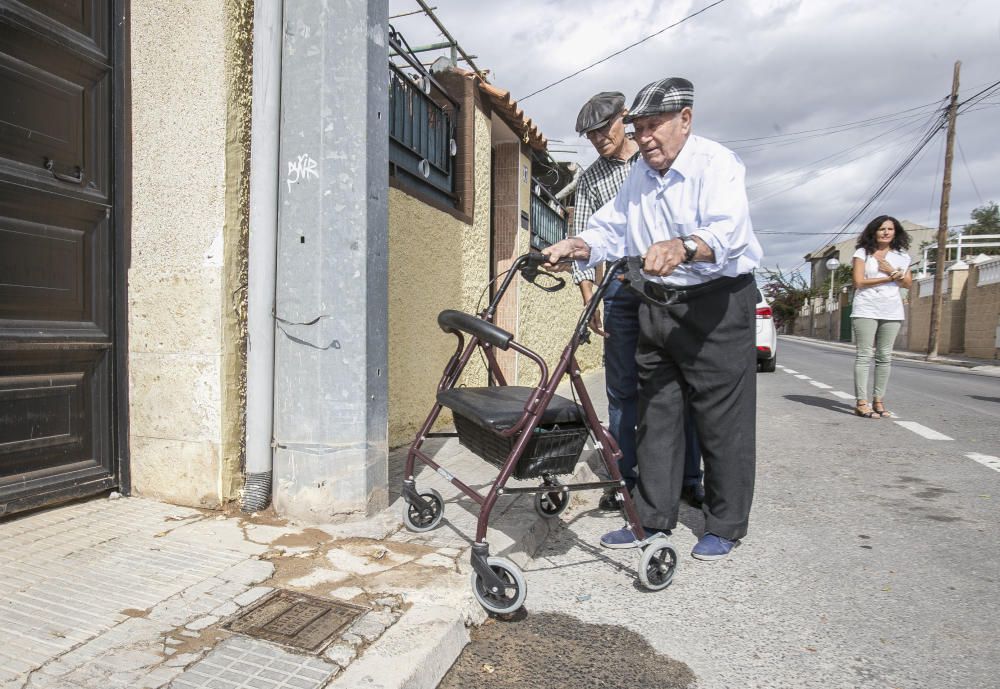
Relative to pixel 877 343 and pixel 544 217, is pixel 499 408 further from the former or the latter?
pixel 544 217

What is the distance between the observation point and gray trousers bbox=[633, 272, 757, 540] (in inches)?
104

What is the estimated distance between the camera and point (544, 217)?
32.0 ft

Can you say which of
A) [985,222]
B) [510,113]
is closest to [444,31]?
[510,113]

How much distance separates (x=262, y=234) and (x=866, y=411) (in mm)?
5959

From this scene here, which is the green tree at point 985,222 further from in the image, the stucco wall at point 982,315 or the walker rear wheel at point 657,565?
the walker rear wheel at point 657,565

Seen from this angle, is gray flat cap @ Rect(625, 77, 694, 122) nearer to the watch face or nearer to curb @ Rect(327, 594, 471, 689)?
the watch face

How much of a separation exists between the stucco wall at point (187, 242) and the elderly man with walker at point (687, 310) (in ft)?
4.82

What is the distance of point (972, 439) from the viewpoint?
17.6 ft

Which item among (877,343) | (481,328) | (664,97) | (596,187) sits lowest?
(877,343)

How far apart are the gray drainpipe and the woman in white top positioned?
17.8ft

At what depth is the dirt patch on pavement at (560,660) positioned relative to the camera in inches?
73.9

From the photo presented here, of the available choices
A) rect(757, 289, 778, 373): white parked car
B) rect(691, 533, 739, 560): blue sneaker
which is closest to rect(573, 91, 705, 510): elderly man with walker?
rect(691, 533, 739, 560): blue sneaker

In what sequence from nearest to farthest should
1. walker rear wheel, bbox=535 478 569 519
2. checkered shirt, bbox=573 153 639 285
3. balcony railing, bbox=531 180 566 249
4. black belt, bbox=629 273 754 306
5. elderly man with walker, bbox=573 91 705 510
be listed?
1. black belt, bbox=629 273 754 306
2. walker rear wheel, bbox=535 478 569 519
3. elderly man with walker, bbox=573 91 705 510
4. checkered shirt, bbox=573 153 639 285
5. balcony railing, bbox=531 180 566 249

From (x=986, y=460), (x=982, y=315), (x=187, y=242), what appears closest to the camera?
(x=187, y=242)
